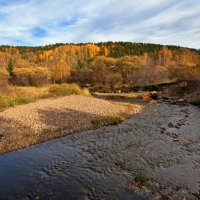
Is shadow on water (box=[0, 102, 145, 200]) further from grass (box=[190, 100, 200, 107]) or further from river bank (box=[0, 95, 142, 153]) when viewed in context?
grass (box=[190, 100, 200, 107])

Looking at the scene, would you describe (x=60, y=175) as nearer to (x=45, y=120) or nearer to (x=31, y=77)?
(x=45, y=120)

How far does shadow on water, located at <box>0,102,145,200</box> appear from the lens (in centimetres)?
1198

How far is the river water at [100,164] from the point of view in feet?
40.3

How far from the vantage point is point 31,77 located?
76.4m

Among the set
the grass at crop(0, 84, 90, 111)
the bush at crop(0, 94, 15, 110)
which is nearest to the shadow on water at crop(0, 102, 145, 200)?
the bush at crop(0, 94, 15, 110)

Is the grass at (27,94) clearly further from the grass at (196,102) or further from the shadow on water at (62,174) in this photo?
the grass at (196,102)

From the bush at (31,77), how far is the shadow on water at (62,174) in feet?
191

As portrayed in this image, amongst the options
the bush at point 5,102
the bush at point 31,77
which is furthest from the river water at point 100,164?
the bush at point 31,77

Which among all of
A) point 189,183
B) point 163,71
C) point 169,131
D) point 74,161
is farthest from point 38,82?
point 189,183

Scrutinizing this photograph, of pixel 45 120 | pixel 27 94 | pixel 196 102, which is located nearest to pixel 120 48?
pixel 196 102

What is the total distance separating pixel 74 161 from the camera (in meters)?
16.2

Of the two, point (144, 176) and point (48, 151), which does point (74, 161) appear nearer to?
point (48, 151)

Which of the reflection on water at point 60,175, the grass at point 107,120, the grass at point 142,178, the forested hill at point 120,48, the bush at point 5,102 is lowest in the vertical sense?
the reflection on water at point 60,175

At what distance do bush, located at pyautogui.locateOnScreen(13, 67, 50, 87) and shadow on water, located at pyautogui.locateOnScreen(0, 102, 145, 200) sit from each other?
191ft
